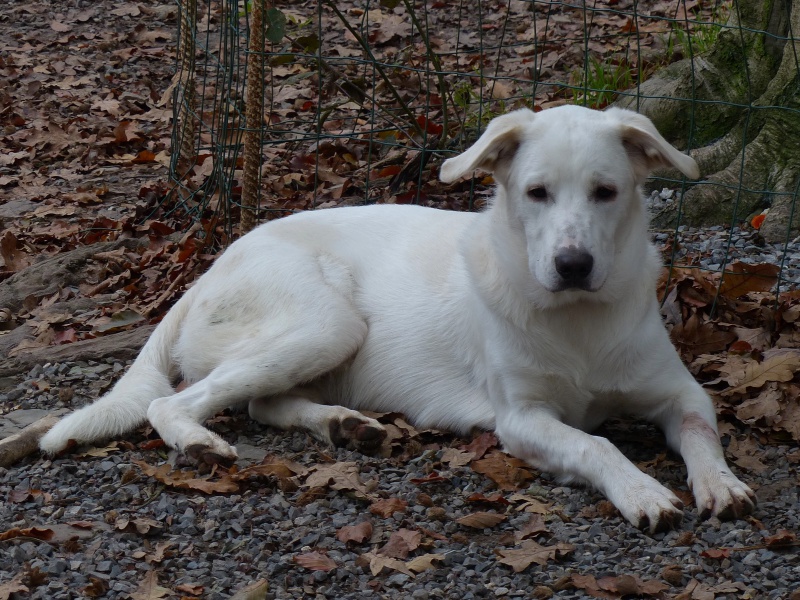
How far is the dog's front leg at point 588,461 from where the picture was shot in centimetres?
318

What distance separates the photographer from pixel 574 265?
3.42m

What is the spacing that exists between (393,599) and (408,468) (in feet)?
3.05

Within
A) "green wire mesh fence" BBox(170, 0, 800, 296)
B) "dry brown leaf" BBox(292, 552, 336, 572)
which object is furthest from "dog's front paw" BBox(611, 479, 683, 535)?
"green wire mesh fence" BBox(170, 0, 800, 296)

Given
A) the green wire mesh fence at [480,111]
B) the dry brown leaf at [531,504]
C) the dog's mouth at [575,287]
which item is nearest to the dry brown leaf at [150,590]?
the dry brown leaf at [531,504]

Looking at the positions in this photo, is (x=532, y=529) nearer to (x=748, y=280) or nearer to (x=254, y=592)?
(x=254, y=592)

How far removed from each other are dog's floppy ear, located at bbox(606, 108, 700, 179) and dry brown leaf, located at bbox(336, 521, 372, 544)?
1617mm

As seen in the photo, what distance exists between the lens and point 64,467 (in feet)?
12.6

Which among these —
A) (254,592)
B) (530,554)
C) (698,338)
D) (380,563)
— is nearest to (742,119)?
(698,338)

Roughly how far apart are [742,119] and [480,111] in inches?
61.4

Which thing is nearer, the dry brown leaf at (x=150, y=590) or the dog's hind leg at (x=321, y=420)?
the dry brown leaf at (x=150, y=590)

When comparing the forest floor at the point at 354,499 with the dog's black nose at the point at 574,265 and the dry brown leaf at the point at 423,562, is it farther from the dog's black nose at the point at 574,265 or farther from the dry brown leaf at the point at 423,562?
the dog's black nose at the point at 574,265

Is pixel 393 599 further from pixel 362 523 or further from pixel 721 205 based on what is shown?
pixel 721 205

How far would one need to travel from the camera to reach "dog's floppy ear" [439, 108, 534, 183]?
12.0ft

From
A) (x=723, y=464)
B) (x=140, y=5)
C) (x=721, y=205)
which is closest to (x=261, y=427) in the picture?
(x=723, y=464)
